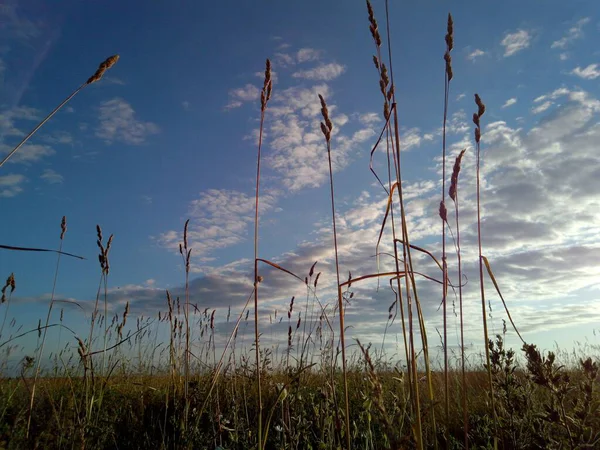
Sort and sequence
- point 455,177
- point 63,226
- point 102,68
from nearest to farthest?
point 102,68, point 455,177, point 63,226

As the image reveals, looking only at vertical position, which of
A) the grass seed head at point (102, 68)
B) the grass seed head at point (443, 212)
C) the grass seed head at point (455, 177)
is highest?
the grass seed head at point (102, 68)

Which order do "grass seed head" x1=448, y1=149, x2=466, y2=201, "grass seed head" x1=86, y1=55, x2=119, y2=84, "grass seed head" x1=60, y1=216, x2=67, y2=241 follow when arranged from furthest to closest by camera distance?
"grass seed head" x1=60, y1=216, x2=67, y2=241, "grass seed head" x1=448, y1=149, x2=466, y2=201, "grass seed head" x1=86, y1=55, x2=119, y2=84

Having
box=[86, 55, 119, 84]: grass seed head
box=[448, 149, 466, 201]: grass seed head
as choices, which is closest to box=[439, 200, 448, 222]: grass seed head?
box=[448, 149, 466, 201]: grass seed head

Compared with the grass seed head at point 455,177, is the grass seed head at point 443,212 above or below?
below

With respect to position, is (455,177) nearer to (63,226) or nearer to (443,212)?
(443,212)

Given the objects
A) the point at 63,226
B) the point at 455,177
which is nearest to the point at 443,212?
the point at 455,177

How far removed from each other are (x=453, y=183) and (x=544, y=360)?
0.86 meters

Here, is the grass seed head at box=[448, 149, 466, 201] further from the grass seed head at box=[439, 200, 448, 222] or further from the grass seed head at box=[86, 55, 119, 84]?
the grass seed head at box=[86, 55, 119, 84]

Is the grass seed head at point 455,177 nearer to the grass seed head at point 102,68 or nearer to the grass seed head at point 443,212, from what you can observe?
the grass seed head at point 443,212

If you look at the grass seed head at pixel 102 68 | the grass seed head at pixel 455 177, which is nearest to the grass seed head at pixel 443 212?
the grass seed head at pixel 455 177

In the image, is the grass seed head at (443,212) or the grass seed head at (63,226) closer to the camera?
the grass seed head at (443,212)

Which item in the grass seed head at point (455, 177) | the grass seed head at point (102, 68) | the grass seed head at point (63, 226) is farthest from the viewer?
the grass seed head at point (63, 226)

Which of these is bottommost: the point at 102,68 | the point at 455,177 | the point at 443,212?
the point at 443,212

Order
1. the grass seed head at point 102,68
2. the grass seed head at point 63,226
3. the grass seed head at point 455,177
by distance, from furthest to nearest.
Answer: the grass seed head at point 63,226 → the grass seed head at point 455,177 → the grass seed head at point 102,68
